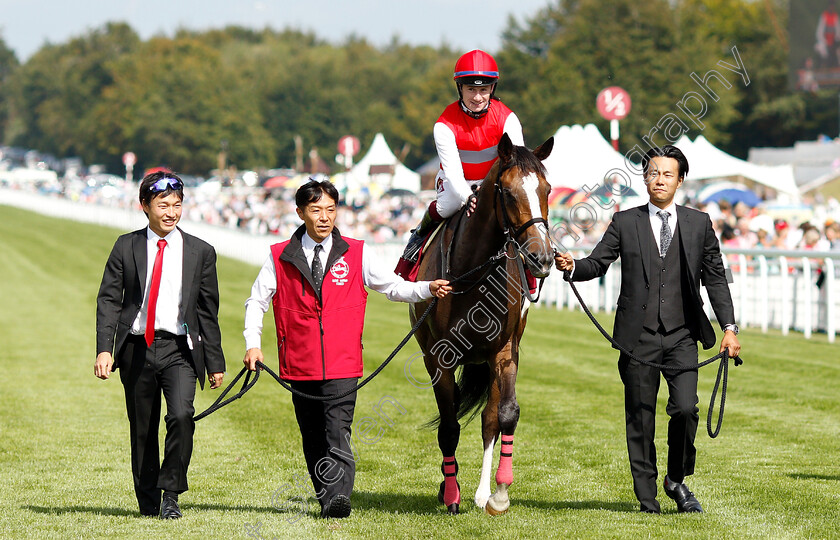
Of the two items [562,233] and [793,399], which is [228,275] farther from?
[793,399]

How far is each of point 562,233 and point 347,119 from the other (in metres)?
71.0

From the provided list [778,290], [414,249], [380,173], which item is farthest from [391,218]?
[414,249]

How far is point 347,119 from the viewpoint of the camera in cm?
8862

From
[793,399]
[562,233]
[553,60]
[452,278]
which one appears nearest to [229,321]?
[562,233]

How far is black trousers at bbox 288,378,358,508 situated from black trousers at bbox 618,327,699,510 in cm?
140

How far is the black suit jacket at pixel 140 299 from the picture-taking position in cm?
561

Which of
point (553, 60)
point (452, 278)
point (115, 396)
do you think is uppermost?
point (553, 60)

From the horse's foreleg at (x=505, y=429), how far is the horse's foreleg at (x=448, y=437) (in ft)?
0.96

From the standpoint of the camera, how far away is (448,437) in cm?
615

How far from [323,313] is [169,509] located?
1.28 metres

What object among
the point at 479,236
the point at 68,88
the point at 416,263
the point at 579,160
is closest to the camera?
the point at 479,236

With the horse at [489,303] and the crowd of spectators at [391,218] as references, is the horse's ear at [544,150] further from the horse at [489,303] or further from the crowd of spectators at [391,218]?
the crowd of spectators at [391,218]

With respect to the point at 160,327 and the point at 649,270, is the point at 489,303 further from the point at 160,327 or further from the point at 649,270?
the point at 160,327

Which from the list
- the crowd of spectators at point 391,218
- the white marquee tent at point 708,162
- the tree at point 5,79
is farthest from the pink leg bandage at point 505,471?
the tree at point 5,79
